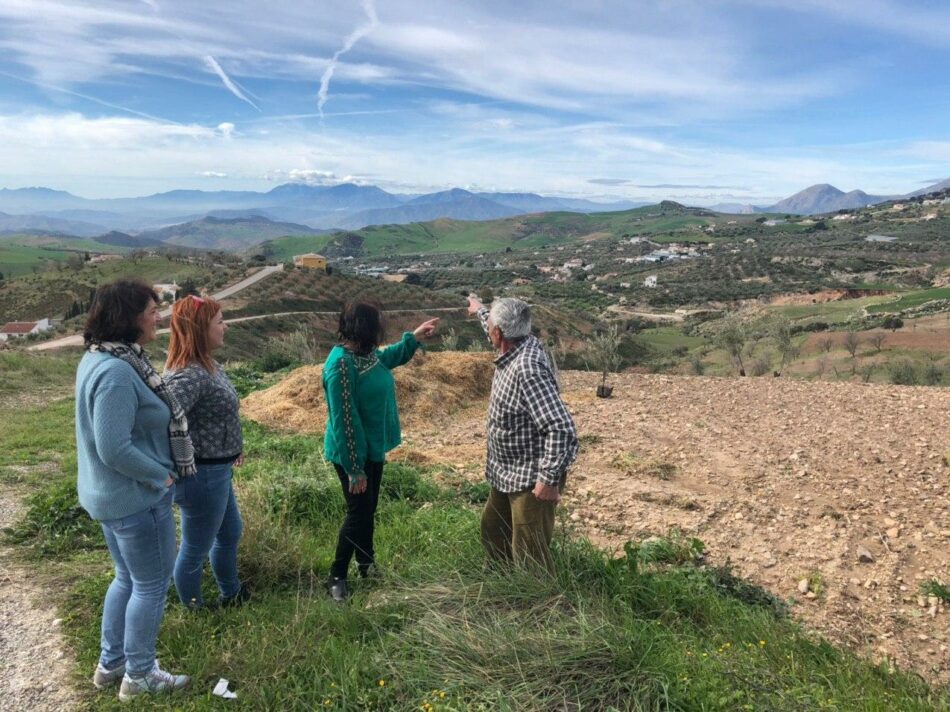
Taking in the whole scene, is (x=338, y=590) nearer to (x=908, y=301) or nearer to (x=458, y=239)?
(x=908, y=301)

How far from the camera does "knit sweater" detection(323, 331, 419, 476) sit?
307cm

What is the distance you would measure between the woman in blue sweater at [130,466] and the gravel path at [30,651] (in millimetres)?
201

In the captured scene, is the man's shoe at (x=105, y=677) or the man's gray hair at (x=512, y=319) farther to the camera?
the man's gray hair at (x=512, y=319)

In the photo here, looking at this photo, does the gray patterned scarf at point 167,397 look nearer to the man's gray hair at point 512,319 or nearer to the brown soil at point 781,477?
the man's gray hair at point 512,319

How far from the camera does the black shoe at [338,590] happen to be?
126 inches

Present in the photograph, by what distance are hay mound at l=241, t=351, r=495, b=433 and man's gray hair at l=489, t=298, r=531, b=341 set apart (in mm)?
5842

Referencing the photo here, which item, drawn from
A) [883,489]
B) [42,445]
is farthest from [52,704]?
[883,489]

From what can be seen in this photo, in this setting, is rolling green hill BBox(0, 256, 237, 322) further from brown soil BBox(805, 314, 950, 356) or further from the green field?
the green field

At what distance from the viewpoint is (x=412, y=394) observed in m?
10.1

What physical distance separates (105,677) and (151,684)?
0.25 metres

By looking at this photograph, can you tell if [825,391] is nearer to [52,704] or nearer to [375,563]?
[375,563]

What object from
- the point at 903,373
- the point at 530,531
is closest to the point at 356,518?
the point at 530,531

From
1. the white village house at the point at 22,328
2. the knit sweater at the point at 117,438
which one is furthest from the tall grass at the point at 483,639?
the white village house at the point at 22,328

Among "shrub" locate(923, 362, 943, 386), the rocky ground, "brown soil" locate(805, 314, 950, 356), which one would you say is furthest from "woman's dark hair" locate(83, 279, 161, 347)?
"brown soil" locate(805, 314, 950, 356)
